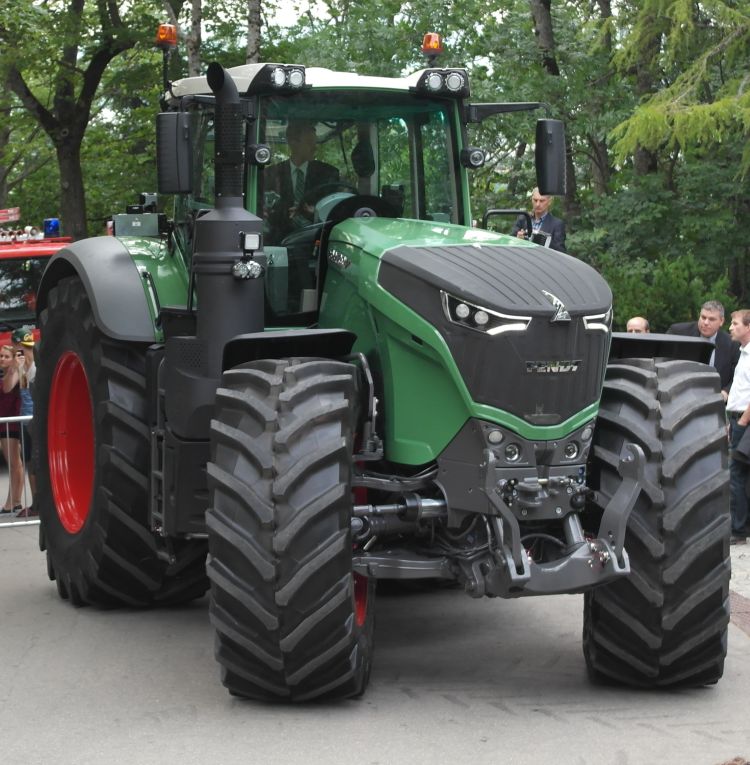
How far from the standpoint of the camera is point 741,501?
436 inches

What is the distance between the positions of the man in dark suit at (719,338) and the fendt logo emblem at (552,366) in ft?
18.3

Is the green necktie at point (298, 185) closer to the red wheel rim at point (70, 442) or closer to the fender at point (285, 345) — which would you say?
the fender at point (285, 345)

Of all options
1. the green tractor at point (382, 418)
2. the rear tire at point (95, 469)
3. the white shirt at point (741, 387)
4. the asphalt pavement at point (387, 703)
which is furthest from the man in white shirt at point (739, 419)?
the rear tire at point (95, 469)

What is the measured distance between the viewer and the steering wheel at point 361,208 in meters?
7.65

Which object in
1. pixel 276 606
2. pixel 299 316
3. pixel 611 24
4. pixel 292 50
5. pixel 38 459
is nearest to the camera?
pixel 276 606

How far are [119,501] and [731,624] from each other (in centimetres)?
342

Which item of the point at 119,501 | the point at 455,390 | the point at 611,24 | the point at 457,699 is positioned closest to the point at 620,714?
the point at 457,699

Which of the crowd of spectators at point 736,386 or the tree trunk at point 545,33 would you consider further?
Answer: the tree trunk at point 545,33

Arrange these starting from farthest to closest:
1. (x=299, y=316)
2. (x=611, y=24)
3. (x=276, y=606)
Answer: (x=611, y=24)
(x=299, y=316)
(x=276, y=606)

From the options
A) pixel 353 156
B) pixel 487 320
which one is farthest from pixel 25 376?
pixel 487 320

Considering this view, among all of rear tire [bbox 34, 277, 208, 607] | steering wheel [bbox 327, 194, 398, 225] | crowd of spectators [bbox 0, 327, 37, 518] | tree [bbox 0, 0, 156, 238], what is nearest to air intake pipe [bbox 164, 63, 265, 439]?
steering wheel [bbox 327, 194, 398, 225]

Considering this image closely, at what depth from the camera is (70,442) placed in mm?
9367

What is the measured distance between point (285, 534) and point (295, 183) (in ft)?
7.35

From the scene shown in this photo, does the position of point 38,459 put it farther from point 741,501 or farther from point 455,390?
point 741,501
